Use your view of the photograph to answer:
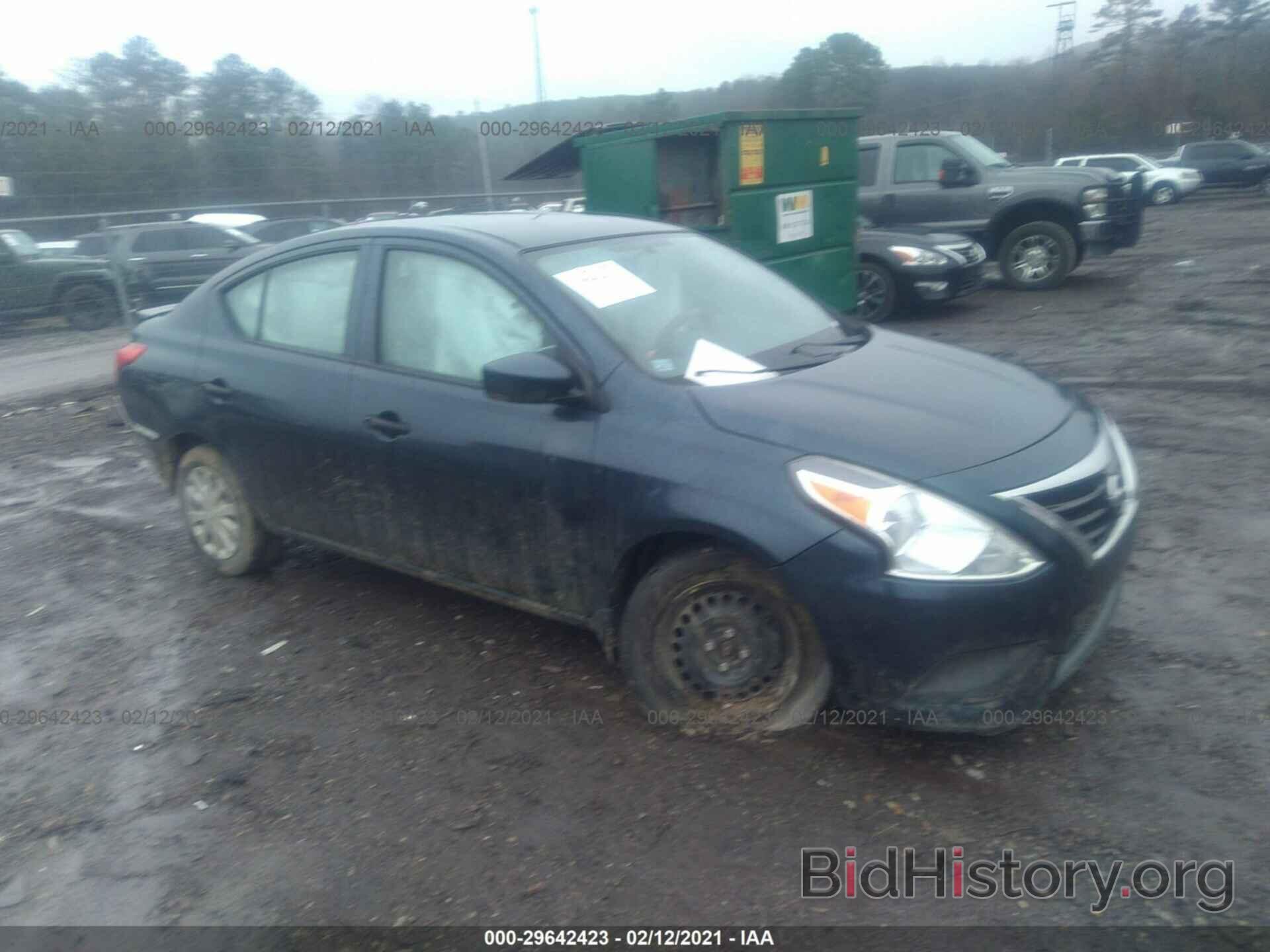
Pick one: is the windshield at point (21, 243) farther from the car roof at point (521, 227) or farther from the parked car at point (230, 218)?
the car roof at point (521, 227)

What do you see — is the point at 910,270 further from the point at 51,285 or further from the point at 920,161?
the point at 51,285

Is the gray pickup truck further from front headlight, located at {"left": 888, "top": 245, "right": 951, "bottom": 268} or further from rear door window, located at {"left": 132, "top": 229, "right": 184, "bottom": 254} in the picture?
rear door window, located at {"left": 132, "top": 229, "right": 184, "bottom": 254}

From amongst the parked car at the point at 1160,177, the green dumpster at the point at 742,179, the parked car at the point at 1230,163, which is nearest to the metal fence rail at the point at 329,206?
the green dumpster at the point at 742,179

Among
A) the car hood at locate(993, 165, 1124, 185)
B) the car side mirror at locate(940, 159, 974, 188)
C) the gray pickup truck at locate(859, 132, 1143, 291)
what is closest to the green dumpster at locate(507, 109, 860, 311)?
the gray pickup truck at locate(859, 132, 1143, 291)

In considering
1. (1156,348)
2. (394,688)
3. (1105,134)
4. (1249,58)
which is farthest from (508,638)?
(1249,58)

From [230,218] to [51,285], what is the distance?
500 cm

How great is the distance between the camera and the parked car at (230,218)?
18.3m

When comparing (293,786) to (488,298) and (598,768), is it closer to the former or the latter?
(598,768)

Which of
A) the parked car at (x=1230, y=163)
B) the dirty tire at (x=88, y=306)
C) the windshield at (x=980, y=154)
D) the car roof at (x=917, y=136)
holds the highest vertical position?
the car roof at (x=917, y=136)

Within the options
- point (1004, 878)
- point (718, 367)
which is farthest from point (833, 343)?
point (1004, 878)

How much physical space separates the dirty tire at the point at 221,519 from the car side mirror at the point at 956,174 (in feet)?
32.4

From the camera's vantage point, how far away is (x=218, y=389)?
4.94 meters

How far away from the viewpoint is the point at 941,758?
3373 mm

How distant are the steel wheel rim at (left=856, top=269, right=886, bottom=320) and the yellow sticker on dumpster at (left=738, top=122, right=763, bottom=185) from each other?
286 cm
